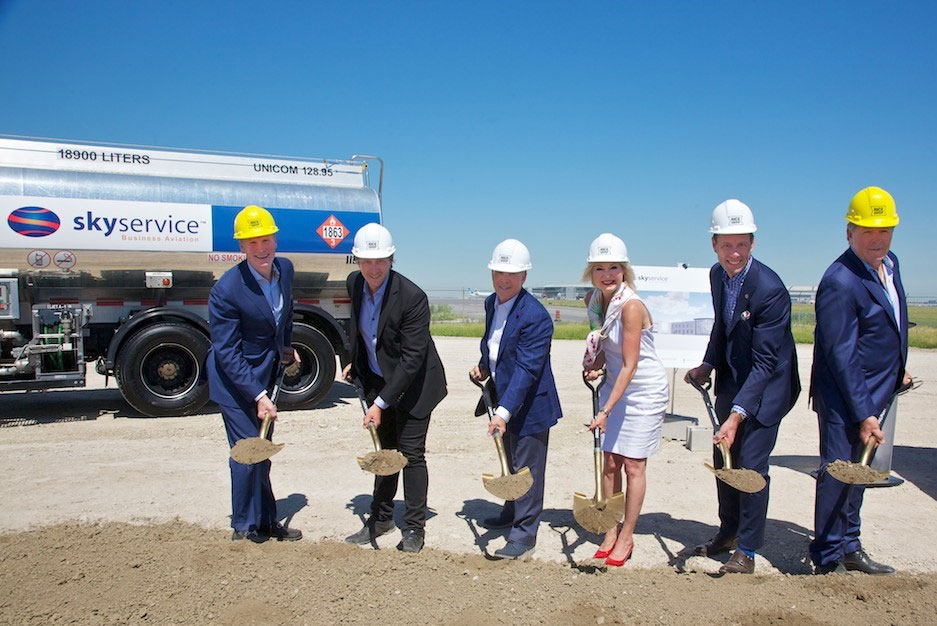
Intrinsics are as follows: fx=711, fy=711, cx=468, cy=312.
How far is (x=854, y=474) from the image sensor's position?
12.5 ft

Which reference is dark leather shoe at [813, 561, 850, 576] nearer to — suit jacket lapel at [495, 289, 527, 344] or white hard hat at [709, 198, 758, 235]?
white hard hat at [709, 198, 758, 235]

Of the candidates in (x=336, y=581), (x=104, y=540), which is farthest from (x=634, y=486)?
(x=104, y=540)

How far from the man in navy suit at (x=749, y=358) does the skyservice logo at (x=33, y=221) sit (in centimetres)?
782

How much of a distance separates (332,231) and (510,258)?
20.0 ft

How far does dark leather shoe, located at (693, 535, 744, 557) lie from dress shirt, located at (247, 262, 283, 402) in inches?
118

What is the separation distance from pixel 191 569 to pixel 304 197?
6.74m

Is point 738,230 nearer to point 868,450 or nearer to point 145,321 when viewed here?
point 868,450

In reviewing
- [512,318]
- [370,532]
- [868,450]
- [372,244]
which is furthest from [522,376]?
[868,450]

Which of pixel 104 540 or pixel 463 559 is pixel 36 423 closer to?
pixel 104 540

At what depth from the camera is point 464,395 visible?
11.0m

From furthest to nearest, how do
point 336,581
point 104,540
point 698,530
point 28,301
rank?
point 28,301 < point 698,530 < point 104,540 < point 336,581

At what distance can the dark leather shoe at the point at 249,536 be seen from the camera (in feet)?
15.1

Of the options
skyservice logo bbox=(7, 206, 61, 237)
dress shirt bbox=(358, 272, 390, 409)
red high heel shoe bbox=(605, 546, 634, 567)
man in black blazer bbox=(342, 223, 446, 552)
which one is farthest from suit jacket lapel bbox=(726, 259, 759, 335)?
skyservice logo bbox=(7, 206, 61, 237)

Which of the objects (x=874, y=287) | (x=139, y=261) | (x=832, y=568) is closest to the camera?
(x=874, y=287)
